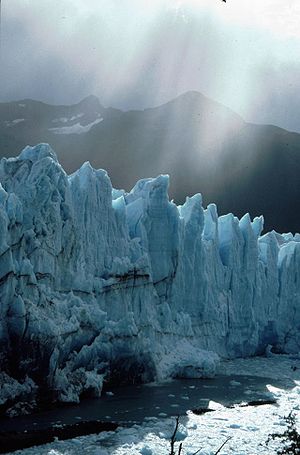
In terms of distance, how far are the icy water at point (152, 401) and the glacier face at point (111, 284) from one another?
60 centimetres

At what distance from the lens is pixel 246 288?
26.1 meters

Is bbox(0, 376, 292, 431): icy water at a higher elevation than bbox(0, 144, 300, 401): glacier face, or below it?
below

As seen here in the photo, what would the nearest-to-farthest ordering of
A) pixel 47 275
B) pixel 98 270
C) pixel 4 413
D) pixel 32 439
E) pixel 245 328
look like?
pixel 32 439 < pixel 4 413 < pixel 47 275 < pixel 98 270 < pixel 245 328

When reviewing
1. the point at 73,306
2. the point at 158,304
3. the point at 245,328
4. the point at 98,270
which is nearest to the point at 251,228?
the point at 245,328

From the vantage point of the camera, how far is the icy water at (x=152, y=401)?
14234 mm

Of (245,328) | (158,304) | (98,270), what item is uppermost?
(98,270)

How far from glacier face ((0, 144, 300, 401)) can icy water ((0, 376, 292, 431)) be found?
599 millimetres

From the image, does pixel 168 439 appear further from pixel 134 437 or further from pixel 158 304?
pixel 158 304

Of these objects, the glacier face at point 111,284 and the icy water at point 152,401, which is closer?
the icy water at point 152,401

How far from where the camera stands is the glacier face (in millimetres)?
15430

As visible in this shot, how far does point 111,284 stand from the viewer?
62.2ft

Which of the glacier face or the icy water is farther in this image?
the glacier face

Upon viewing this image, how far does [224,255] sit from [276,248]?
12.1ft

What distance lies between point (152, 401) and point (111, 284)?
12.8ft
